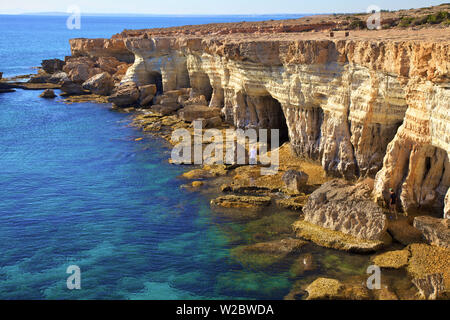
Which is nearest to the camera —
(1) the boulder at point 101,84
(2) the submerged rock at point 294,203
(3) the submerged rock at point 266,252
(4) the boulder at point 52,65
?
(3) the submerged rock at point 266,252

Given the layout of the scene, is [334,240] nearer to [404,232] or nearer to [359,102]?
[404,232]

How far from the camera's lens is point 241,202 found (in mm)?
21312

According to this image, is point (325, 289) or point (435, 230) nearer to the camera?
point (325, 289)

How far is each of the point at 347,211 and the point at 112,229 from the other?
10.0 metres

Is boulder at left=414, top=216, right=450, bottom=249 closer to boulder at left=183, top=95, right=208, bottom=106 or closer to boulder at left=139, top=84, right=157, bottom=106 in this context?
boulder at left=183, top=95, right=208, bottom=106

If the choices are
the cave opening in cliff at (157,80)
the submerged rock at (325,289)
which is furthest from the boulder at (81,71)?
the submerged rock at (325,289)

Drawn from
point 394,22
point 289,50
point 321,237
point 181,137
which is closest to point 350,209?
point 321,237

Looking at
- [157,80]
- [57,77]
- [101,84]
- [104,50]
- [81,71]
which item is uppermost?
[104,50]

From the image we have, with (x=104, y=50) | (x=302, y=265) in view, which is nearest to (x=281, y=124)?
(x=302, y=265)

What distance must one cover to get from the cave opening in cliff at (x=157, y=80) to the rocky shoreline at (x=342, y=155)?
12.7m

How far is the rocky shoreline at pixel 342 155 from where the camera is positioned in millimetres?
16203

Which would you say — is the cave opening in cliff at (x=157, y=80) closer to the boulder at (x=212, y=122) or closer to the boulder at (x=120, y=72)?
the boulder at (x=120, y=72)

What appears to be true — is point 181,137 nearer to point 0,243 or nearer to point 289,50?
point 289,50
